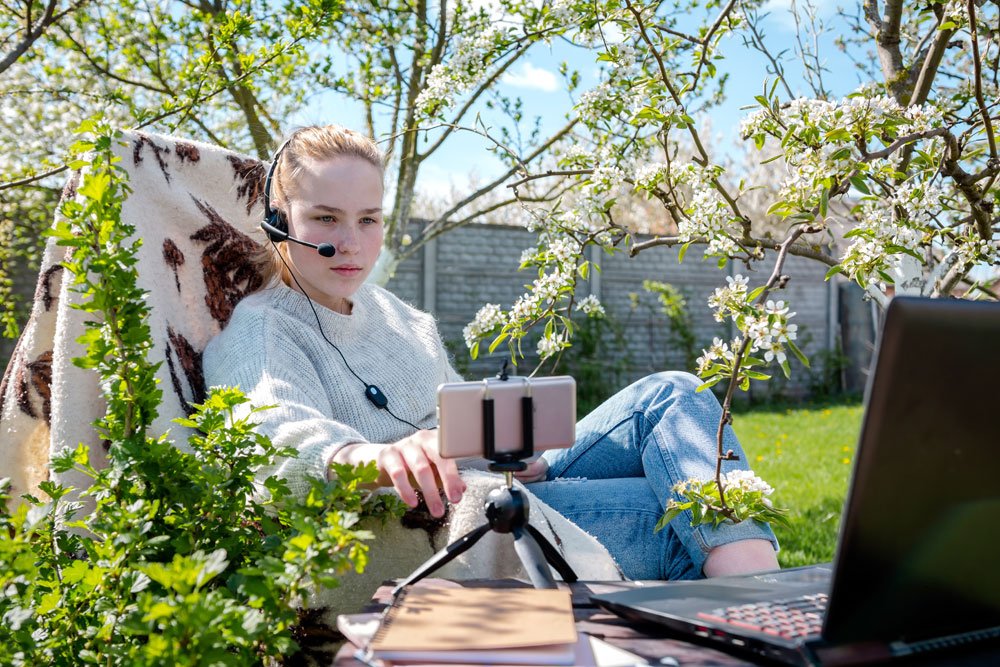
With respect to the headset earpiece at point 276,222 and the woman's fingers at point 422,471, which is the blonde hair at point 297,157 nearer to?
the headset earpiece at point 276,222

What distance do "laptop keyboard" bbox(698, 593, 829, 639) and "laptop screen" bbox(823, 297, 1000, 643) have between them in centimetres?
9

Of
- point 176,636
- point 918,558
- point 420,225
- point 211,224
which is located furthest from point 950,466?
point 420,225

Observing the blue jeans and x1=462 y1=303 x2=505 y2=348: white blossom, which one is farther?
x1=462 y1=303 x2=505 y2=348: white blossom

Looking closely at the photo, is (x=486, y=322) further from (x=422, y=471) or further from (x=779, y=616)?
(x=779, y=616)

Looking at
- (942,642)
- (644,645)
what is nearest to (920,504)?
(942,642)

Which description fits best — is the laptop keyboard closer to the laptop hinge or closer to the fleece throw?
the laptop hinge

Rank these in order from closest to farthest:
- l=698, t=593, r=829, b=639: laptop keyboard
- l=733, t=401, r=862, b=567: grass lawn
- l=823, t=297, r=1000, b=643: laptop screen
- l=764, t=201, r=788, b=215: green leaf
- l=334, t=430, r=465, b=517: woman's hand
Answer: l=823, t=297, r=1000, b=643: laptop screen, l=698, t=593, r=829, b=639: laptop keyboard, l=334, t=430, r=465, b=517: woman's hand, l=764, t=201, r=788, b=215: green leaf, l=733, t=401, r=862, b=567: grass lawn

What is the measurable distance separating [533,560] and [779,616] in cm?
27

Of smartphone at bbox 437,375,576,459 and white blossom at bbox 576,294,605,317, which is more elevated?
white blossom at bbox 576,294,605,317

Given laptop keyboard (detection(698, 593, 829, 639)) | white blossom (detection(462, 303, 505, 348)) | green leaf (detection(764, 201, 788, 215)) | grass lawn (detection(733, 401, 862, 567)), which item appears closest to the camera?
laptop keyboard (detection(698, 593, 829, 639))

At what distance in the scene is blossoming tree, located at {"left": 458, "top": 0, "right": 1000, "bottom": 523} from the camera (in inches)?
50.2

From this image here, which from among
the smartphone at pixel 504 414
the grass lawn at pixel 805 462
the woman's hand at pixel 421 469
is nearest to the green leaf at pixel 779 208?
the smartphone at pixel 504 414

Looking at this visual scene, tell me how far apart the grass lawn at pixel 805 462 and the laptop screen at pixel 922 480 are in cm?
115

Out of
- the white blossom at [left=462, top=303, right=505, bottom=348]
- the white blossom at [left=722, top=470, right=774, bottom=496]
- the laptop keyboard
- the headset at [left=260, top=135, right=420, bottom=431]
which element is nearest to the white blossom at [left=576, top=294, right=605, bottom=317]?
the white blossom at [left=462, top=303, right=505, bottom=348]
